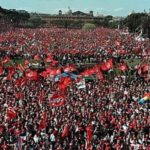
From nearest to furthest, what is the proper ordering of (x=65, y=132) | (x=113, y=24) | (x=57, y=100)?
(x=65, y=132) < (x=57, y=100) < (x=113, y=24)

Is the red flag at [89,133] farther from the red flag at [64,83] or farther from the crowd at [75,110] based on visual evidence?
the red flag at [64,83]

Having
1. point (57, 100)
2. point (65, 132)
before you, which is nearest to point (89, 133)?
point (65, 132)

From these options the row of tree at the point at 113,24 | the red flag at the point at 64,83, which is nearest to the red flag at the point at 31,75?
the red flag at the point at 64,83

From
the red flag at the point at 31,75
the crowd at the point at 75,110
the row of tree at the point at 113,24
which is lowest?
the row of tree at the point at 113,24

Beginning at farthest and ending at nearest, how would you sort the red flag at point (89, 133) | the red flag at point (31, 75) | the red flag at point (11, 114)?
the red flag at point (31, 75) → the red flag at point (11, 114) → the red flag at point (89, 133)

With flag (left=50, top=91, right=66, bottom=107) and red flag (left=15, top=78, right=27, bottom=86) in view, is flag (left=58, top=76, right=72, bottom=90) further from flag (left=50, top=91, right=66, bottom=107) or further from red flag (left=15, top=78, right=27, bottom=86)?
red flag (left=15, top=78, right=27, bottom=86)

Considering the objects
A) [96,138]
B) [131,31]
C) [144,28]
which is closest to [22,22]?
[131,31]

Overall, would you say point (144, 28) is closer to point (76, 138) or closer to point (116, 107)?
point (116, 107)

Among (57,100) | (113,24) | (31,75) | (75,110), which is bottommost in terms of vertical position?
(113,24)

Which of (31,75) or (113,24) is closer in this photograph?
(31,75)

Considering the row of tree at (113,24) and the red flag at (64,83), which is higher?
the red flag at (64,83)

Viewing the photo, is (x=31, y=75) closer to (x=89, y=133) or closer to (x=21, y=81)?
(x=21, y=81)
